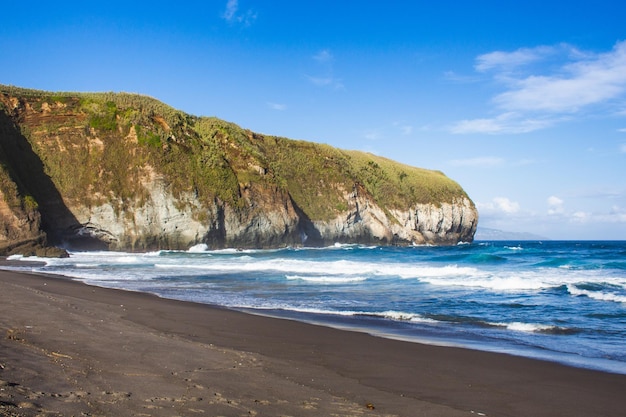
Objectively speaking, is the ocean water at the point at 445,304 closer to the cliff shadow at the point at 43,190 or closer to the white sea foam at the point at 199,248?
the white sea foam at the point at 199,248

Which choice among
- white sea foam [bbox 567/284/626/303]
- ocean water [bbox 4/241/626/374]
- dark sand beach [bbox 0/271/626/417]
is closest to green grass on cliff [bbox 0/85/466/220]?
ocean water [bbox 4/241/626/374]

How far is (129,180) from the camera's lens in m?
50.0

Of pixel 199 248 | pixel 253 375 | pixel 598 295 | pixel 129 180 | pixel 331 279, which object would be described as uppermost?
pixel 129 180

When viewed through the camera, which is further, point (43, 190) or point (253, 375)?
point (43, 190)

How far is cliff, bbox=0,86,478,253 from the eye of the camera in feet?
152

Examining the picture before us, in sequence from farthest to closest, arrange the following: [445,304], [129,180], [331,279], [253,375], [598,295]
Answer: [129,180] → [331,279] → [598,295] → [445,304] → [253,375]

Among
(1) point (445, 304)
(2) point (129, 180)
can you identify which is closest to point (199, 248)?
(2) point (129, 180)

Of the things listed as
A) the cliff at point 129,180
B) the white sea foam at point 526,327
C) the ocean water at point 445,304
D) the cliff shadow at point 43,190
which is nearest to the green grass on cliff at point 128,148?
the cliff at point 129,180

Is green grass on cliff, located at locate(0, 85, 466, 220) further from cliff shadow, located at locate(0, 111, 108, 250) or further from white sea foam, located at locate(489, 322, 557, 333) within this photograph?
white sea foam, located at locate(489, 322, 557, 333)

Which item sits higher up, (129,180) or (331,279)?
(129,180)

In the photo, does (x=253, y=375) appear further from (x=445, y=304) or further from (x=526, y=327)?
(x=445, y=304)

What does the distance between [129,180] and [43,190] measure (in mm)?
7669

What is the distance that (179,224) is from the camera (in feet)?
163

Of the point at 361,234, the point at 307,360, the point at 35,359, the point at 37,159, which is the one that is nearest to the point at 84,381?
the point at 35,359
